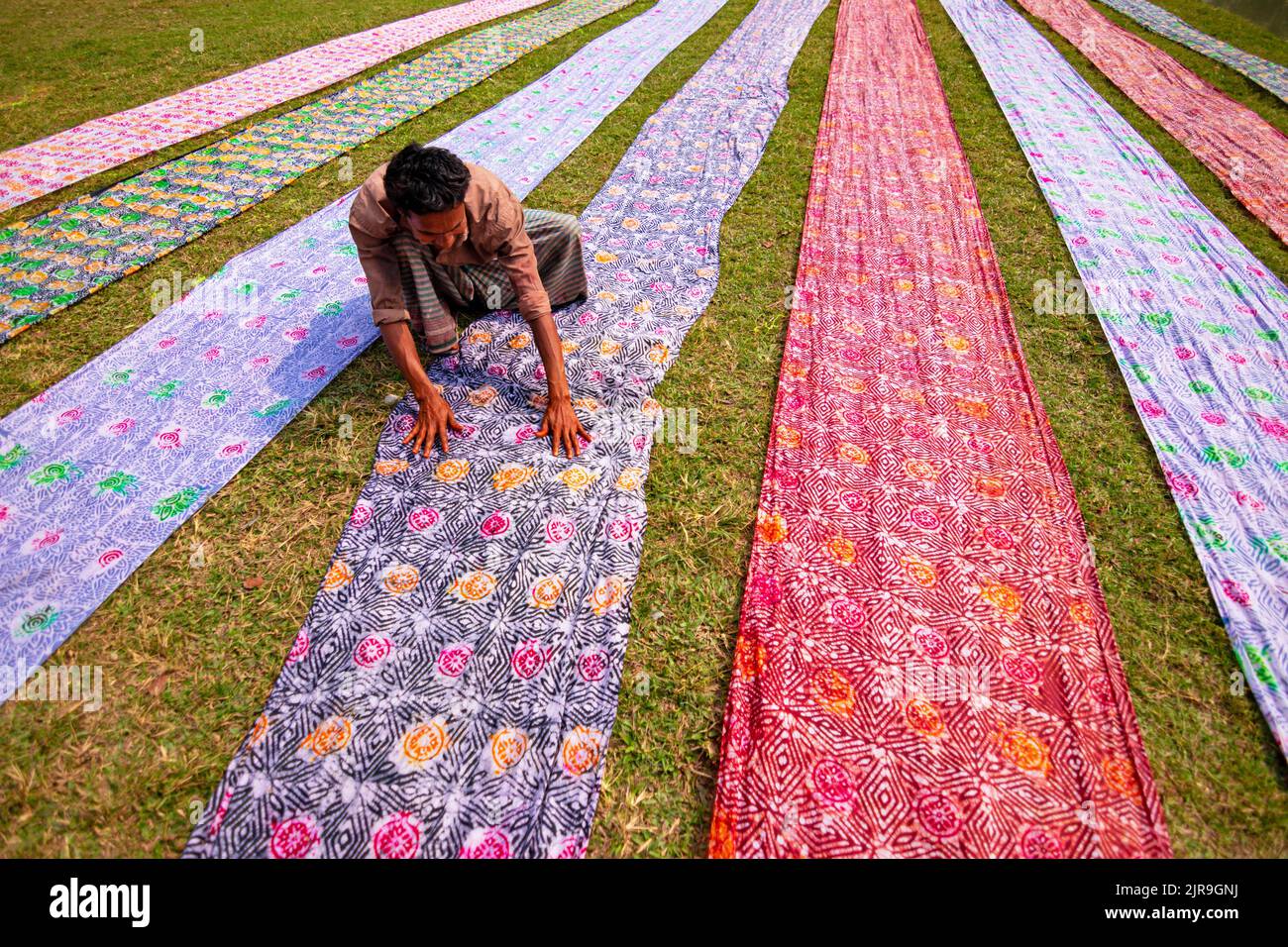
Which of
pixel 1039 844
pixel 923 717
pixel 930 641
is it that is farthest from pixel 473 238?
pixel 1039 844

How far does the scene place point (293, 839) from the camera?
5.47ft

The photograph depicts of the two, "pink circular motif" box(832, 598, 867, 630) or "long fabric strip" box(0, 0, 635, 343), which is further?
"long fabric strip" box(0, 0, 635, 343)

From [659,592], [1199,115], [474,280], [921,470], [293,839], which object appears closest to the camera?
[293,839]

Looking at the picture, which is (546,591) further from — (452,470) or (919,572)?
(919,572)

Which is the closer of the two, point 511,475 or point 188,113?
point 511,475

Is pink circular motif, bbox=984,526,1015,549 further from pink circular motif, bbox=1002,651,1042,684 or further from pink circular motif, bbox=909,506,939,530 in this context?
pink circular motif, bbox=1002,651,1042,684

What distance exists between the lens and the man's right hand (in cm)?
260

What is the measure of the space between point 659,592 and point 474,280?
182 cm

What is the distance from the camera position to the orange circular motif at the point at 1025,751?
5.94 ft

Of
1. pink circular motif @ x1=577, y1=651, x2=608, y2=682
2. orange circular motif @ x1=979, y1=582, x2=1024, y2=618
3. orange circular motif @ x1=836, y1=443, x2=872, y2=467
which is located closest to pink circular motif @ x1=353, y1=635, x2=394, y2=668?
pink circular motif @ x1=577, y1=651, x2=608, y2=682

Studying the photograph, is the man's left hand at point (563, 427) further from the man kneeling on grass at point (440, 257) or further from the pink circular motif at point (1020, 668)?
the pink circular motif at point (1020, 668)

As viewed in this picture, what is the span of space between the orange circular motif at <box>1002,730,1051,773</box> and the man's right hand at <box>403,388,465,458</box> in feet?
7.40
